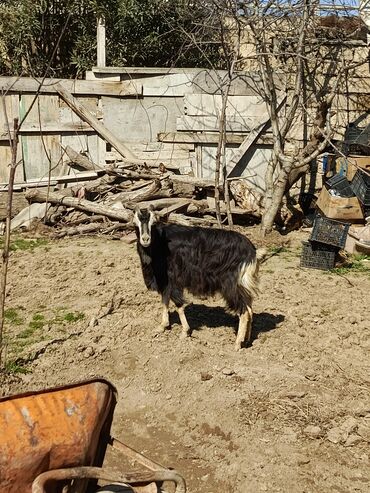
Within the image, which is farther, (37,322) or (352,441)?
(37,322)

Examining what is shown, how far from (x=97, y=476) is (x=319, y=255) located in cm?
680

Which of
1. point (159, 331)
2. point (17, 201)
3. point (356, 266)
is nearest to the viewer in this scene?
point (159, 331)

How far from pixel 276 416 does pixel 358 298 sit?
10.4ft

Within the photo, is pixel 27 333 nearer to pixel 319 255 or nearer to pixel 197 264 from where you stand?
pixel 197 264

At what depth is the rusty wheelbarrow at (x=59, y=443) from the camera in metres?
2.75

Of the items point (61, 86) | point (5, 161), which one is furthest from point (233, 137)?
point (5, 161)

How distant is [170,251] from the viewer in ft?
22.4

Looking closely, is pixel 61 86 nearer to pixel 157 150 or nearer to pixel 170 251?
pixel 157 150

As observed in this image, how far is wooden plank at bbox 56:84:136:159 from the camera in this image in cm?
1218

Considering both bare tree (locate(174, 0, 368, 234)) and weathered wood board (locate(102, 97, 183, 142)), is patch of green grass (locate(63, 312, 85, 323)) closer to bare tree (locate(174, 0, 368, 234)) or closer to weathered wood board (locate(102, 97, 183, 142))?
bare tree (locate(174, 0, 368, 234))

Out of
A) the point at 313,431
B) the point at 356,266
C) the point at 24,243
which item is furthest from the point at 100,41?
the point at 313,431

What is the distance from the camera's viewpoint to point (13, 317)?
284 inches

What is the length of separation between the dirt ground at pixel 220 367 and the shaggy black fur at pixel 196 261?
54 cm

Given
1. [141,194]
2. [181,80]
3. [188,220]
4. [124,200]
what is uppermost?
[181,80]
